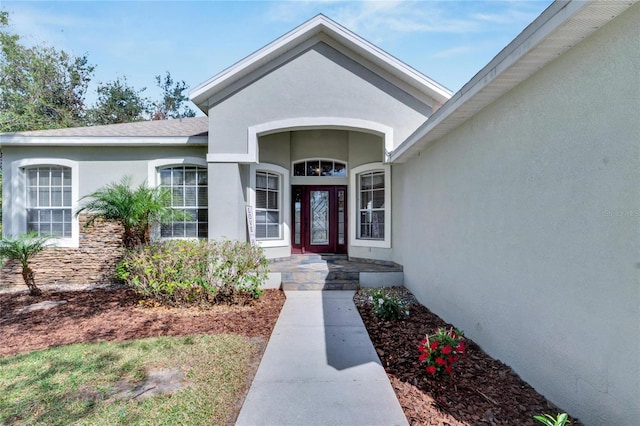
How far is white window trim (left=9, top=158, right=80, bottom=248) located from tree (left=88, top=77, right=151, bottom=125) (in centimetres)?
1880

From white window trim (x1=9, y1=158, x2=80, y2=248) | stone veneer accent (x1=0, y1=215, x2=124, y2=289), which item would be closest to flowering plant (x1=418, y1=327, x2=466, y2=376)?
stone veneer accent (x1=0, y1=215, x2=124, y2=289)

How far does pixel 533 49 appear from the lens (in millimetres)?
2666

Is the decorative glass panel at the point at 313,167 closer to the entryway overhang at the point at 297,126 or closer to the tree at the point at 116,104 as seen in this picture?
the entryway overhang at the point at 297,126

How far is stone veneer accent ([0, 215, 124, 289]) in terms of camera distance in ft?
26.6

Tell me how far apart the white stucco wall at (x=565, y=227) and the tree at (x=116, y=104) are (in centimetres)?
2821

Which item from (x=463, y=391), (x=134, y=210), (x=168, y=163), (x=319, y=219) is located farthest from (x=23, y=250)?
(x=463, y=391)

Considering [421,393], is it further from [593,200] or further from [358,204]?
[358,204]

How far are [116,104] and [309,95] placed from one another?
80.2 ft

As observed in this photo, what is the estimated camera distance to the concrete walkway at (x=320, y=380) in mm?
2734

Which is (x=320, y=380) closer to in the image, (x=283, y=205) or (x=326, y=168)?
(x=283, y=205)

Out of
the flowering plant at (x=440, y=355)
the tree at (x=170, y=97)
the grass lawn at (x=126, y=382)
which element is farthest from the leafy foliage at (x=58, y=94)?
the flowering plant at (x=440, y=355)

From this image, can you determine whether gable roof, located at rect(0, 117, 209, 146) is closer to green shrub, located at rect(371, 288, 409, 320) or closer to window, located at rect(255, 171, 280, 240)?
window, located at rect(255, 171, 280, 240)

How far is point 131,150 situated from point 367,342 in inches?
316

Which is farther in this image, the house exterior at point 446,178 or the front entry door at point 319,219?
the front entry door at point 319,219
